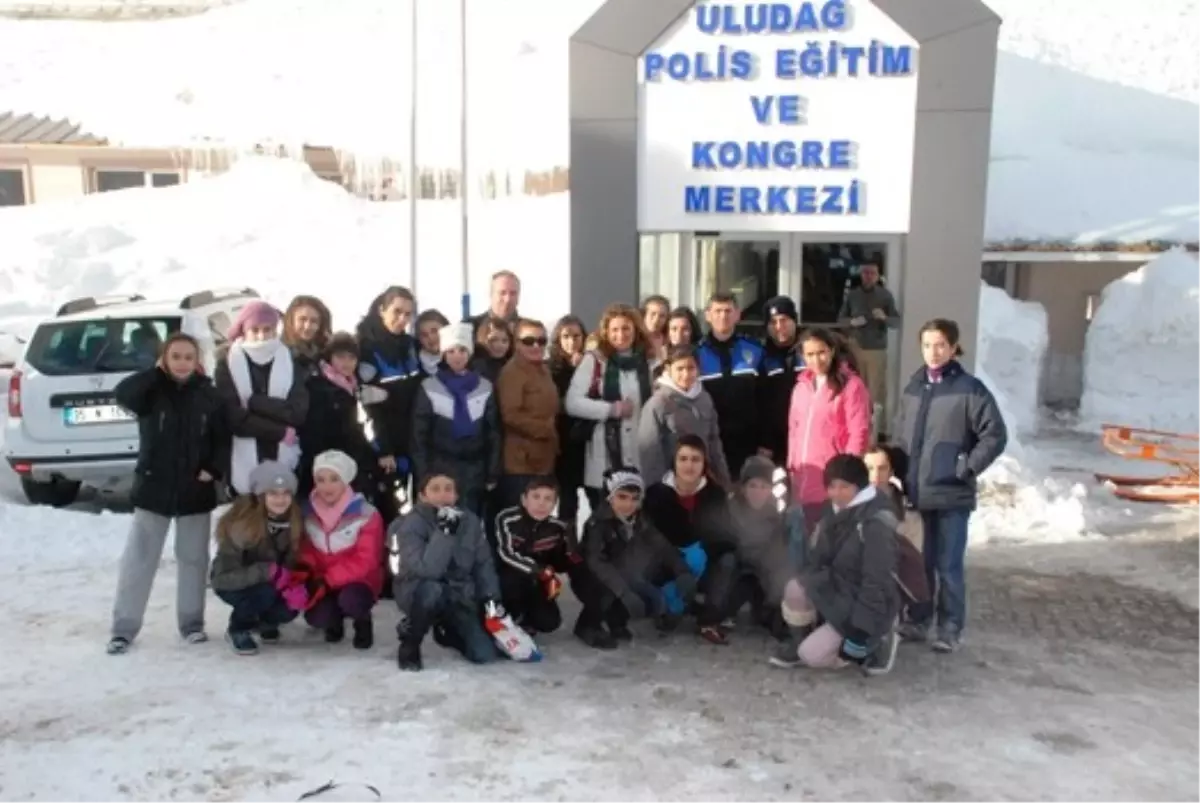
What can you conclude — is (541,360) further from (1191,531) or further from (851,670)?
(1191,531)

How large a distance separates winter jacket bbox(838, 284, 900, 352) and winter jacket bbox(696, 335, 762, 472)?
2397 mm

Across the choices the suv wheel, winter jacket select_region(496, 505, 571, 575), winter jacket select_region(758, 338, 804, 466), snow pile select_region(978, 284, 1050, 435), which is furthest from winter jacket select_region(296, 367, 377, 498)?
snow pile select_region(978, 284, 1050, 435)

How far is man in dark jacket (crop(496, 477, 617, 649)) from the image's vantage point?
5191 mm

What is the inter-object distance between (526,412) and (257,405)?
1362mm

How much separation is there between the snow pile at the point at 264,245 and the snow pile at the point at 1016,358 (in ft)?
24.7

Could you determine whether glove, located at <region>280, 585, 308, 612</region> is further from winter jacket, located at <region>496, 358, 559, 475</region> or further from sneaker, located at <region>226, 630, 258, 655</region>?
winter jacket, located at <region>496, 358, 559, 475</region>

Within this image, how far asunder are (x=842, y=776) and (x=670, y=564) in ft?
5.34

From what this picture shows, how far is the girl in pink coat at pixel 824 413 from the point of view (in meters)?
5.45

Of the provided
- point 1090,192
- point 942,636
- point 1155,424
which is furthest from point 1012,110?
point 942,636

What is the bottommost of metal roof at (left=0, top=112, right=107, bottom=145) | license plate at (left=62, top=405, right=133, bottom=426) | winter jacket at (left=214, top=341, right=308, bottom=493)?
license plate at (left=62, top=405, right=133, bottom=426)

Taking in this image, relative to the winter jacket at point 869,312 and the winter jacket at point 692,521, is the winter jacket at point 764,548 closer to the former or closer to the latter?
the winter jacket at point 692,521

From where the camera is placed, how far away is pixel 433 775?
12.6 feet

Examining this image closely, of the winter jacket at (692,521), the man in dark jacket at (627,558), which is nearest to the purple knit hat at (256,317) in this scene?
the man in dark jacket at (627,558)

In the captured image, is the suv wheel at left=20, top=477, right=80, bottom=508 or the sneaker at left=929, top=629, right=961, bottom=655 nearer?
the sneaker at left=929, top=629, right=961, bottom=655
